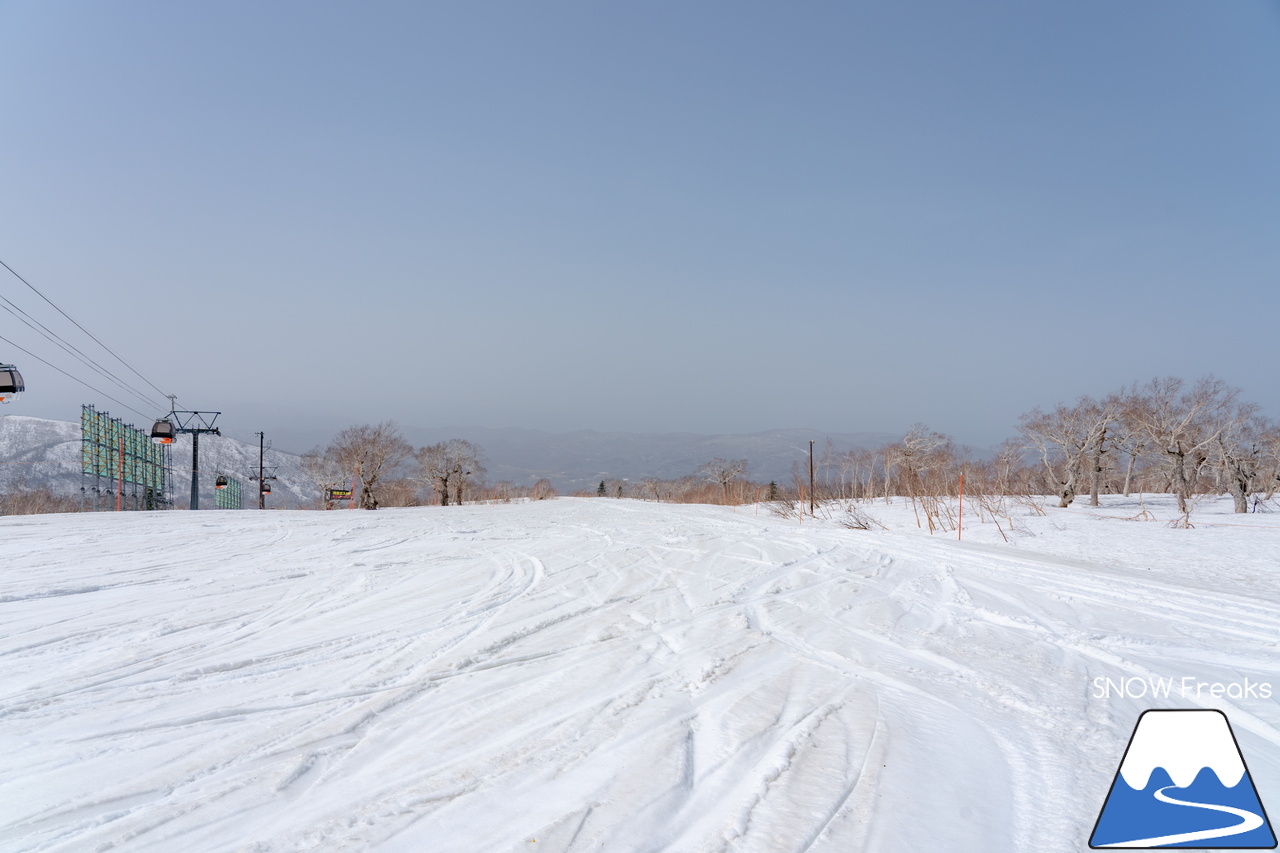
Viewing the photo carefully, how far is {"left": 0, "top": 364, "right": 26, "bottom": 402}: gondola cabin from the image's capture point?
1549 centimetres

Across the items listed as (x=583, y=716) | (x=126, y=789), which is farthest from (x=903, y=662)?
(x=126, y=789)

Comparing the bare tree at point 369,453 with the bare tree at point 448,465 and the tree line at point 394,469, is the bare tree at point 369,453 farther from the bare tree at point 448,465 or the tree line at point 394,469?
the bare tree at point 448,465

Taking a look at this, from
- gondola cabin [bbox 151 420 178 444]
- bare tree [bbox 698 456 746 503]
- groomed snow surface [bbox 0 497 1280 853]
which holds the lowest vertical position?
bare tree [bbox 698 456 746 503]

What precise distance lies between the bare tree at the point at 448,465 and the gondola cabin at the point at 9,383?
3594 centimetres

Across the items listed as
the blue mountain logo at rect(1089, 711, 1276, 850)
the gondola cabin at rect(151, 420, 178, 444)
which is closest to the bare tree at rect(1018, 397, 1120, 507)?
the blue mountain logo at rect(1089, 711, 1276, 850)

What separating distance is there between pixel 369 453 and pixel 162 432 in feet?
57.9

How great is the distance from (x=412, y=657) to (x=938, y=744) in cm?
364

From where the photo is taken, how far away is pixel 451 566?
32.6 feet

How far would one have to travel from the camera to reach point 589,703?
4199 mm

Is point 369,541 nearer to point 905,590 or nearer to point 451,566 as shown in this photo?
Result: point 451,566

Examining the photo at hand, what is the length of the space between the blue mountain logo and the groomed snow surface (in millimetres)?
136

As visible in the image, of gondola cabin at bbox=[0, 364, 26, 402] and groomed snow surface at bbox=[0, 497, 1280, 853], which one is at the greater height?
gondola cabin at bbox=[0, 364, 26, 402]

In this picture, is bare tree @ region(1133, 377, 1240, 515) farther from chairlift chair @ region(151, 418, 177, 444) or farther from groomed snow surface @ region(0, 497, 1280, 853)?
chairlift chair @ region(151, 418, 177, 444)

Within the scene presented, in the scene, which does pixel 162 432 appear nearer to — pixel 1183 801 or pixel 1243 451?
pixel 1183 801
